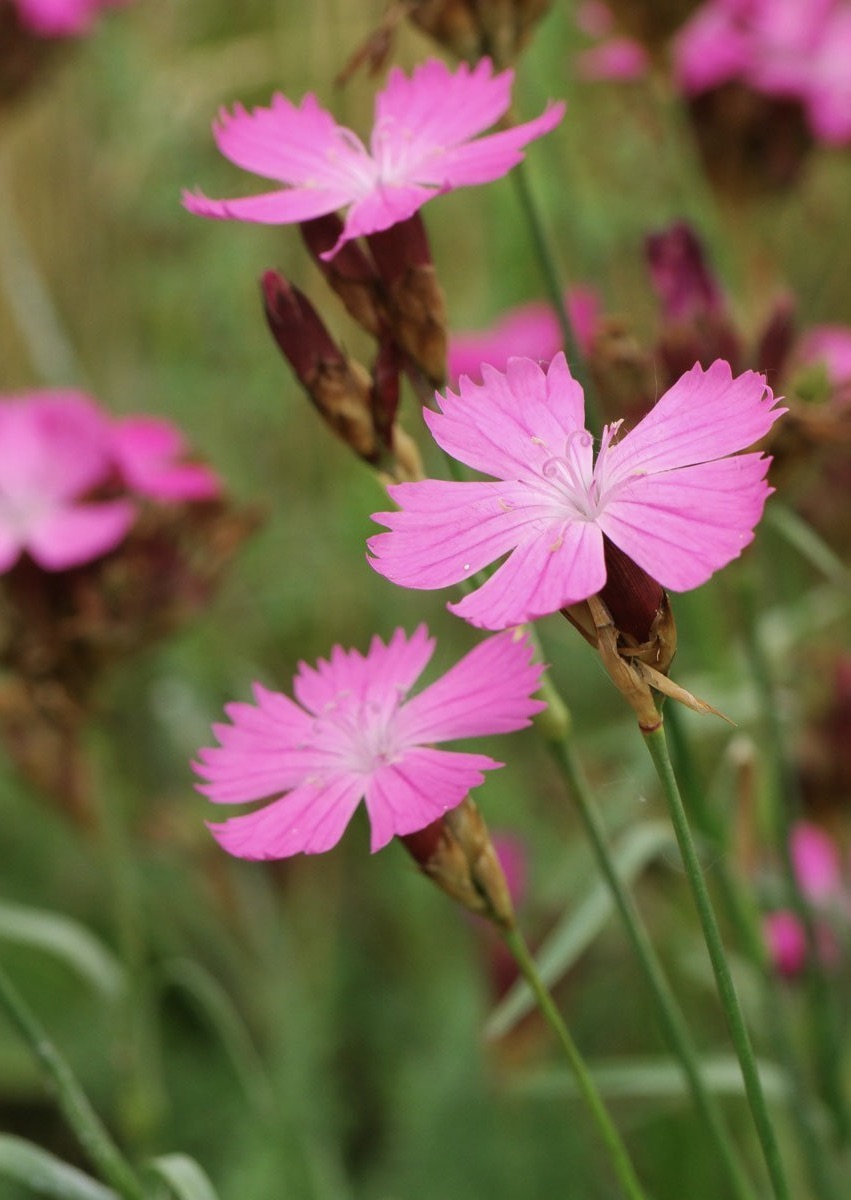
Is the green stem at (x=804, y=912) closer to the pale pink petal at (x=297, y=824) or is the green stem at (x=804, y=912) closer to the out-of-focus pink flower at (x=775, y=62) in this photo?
the pale pink petal at (x=297, y=824)

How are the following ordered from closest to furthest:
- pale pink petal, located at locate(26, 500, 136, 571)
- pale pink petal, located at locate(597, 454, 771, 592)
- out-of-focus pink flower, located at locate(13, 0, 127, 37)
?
pale pink petal, located at locate(597, 454, 771, 592), pale pink petal, located at locate(26, 500, 136, 571), out-of-focus pink flower, located at locate(13, 0, 127, 37)

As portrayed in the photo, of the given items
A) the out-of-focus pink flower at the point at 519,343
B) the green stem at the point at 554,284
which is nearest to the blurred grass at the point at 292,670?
the out-of-focus pink flower at the point at 519,343

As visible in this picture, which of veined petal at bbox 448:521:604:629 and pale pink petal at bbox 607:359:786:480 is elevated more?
pale pink petal at bbox 607:359:786:480

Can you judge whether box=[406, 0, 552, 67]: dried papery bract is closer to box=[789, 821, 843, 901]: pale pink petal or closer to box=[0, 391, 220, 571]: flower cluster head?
box=[0, 391, 220, 571]: flower cluster head

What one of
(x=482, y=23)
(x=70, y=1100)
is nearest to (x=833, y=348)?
(x=482, y=23)

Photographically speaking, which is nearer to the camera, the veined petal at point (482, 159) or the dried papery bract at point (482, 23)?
the veined petal at point (482, 159)

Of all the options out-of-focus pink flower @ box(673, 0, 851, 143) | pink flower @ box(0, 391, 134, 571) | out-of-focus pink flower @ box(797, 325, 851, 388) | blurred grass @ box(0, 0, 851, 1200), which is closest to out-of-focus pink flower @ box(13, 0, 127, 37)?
blurred grass @ box(0, 0, 851, 1200)
